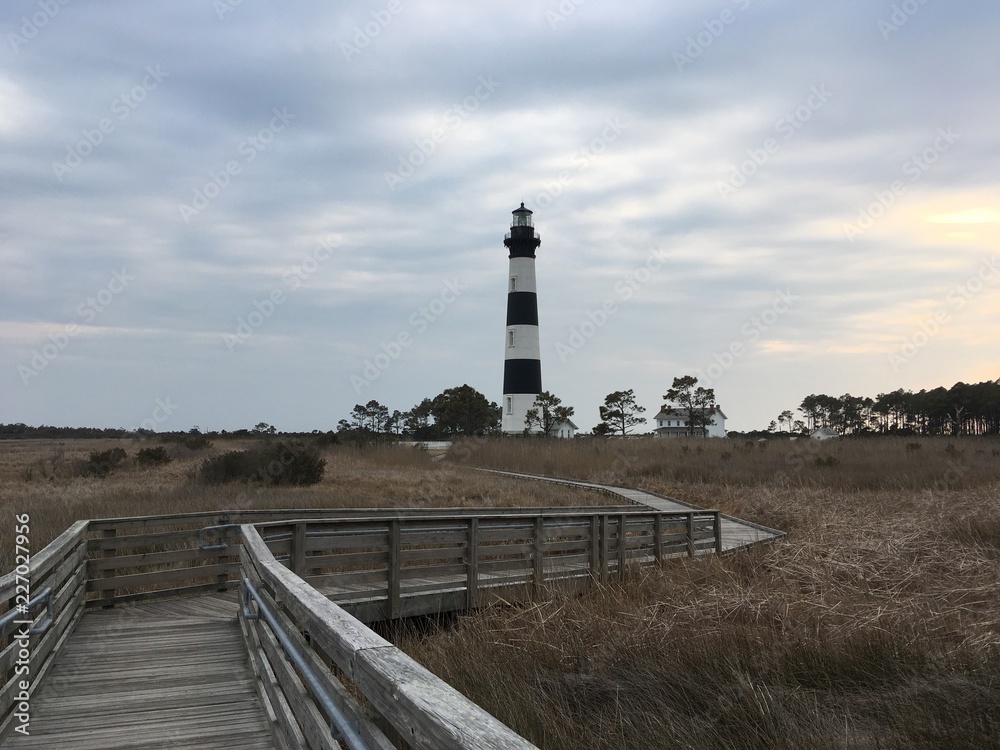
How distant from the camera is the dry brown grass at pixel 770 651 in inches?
201

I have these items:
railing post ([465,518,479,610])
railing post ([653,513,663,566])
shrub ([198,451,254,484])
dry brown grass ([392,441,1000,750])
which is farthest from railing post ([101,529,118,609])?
shrub ([198,451,254,484])

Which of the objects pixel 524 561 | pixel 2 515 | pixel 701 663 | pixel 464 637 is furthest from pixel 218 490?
pixel 701 663

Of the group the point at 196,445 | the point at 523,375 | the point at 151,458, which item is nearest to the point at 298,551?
the point at 151,458

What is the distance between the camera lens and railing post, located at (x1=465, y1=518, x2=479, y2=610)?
10.7m

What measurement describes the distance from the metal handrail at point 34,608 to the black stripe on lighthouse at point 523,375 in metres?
42.6

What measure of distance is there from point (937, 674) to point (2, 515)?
14566mm

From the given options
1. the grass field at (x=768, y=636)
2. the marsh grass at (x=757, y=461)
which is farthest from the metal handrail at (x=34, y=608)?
the marsh grass at (x=757, y=461)

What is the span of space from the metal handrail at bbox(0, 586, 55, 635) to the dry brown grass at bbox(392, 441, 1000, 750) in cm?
304

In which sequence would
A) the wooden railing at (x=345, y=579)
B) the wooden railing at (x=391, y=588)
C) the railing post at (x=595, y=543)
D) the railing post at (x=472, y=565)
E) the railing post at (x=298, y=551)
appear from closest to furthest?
1. the wooden railing at (x=391, y=588)
2. the wooden railing at (x=345, y=579)
3. the railing post at (x=298, y=551)
4. the railing post at (x=472, y=565)
5. the railing post at (x=595, y=543)

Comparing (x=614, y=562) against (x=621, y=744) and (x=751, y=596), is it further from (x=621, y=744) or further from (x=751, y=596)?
(x=621, y=744)

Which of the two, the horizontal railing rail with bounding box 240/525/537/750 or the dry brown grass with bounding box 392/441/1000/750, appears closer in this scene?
the horizontal railing rail with bounding box 240/525/537/750

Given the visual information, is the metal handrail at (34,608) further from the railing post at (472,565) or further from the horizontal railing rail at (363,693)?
the railing post at (472,565)

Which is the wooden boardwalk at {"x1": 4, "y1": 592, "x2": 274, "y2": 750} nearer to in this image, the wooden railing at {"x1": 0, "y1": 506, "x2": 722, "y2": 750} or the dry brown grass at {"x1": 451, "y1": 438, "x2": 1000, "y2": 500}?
the wooden railing at {"x1": 0, "y1": 506, "x2": 722, "y2": 750}

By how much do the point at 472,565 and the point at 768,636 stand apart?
4.48m
